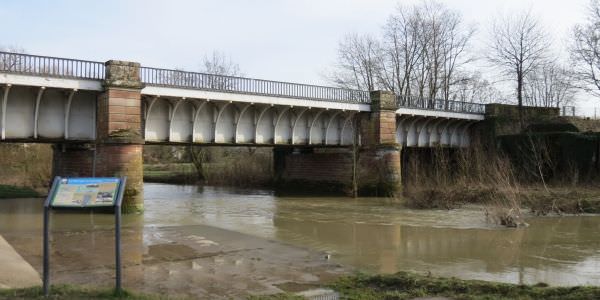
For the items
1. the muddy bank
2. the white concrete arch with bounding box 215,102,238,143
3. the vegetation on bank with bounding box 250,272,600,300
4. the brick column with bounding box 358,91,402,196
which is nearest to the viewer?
the vegetation on bank with bounding box 250,272,600,300

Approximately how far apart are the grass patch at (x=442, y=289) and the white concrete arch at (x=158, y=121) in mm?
16908

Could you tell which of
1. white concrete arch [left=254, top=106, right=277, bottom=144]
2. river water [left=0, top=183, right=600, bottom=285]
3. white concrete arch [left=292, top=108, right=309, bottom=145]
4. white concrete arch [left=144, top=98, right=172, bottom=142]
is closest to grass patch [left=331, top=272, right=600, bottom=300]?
river water [left=0, top=183, right=600, bottom=285]

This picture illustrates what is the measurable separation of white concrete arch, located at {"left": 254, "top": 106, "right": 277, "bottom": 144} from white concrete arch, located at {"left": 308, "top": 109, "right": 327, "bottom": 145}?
2.54 meters

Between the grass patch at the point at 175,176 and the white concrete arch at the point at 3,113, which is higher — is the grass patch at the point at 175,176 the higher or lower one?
the lower one

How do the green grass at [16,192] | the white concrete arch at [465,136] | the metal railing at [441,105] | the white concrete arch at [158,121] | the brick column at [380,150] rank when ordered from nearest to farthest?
the white concrete arch at [158,121] < the green grass at [16,192] < the brick column at [380,150] < the metal railing at [441,105] < the white concrete arch at [465,136]

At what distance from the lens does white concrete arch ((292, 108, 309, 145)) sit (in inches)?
1152

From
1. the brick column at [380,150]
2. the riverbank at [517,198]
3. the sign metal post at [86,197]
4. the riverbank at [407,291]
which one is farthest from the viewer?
the brick column at [380,150]

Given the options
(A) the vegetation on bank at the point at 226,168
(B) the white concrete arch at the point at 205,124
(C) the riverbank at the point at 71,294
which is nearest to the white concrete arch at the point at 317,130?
(B) the white concrete arch at the point at 205,124

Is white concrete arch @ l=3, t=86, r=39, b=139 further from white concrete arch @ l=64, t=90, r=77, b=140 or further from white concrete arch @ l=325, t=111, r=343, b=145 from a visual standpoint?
white concrete arch @ l=325, t=111, r=343, b=145

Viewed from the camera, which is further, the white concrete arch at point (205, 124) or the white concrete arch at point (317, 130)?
the white concrete arch at point (317, 130)

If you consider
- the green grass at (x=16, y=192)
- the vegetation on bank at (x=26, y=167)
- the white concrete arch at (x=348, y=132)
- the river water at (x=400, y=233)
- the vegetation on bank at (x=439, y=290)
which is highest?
the white concrete arch at (x=348, y=132)

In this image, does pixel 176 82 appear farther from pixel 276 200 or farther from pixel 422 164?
pixel 422 164

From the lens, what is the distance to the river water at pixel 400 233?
1079cm

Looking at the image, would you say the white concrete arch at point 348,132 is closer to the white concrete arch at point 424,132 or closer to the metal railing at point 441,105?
the metal railing at point 441,105
